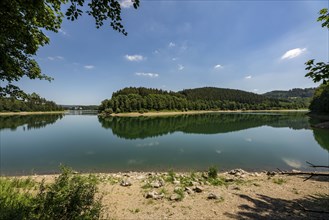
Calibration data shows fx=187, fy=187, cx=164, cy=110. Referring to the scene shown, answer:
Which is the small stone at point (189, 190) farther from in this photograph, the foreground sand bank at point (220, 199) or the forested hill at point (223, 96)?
the forested hill at point (223, 96)

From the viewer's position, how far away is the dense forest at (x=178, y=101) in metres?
109

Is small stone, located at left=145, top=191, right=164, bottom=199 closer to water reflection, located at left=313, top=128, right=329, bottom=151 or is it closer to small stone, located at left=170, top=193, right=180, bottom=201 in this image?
small stone, located at left=170, top=193, right=180, bottom=201

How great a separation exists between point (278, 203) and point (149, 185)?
6.01 m

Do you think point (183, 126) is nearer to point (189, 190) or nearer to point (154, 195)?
point (189, 190)

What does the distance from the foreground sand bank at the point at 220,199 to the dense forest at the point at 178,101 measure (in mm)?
97832

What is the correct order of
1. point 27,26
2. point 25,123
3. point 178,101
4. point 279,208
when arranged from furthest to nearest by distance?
point 178,101
point 25,123
point 279,208
point 27,26

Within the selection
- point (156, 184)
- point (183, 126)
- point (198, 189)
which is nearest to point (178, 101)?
point (183, 126)

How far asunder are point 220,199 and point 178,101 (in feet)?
408

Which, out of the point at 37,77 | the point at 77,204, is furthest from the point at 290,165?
the point at 37,77

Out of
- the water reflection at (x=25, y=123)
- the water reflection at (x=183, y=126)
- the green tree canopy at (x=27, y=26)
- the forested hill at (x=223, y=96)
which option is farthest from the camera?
the forested hill at (x=223, y=96)

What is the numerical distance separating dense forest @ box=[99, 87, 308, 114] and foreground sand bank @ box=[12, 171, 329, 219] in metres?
97.8

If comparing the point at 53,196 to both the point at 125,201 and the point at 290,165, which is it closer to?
the point at 125,201

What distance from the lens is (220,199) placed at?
8.07 meters

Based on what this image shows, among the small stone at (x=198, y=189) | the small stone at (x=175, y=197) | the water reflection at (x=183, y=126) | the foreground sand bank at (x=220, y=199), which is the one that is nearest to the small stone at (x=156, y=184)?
the foreground sand bank at (x=220, y=199)
